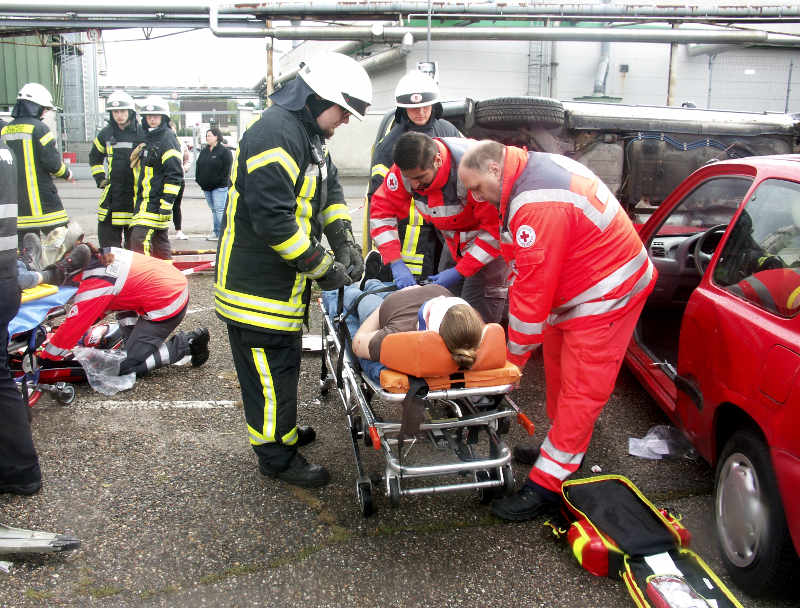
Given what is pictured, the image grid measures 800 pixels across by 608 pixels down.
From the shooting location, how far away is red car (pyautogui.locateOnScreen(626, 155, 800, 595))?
2217 millimetres

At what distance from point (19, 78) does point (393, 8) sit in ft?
49.0

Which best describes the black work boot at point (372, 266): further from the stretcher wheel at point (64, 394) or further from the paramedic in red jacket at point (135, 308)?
the stretcher wheel at point (64, 394)

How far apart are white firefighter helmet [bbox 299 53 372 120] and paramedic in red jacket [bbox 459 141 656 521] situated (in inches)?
22.6

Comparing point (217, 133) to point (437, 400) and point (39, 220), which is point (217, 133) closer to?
point (39, 220)

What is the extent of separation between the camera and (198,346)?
4641 mm

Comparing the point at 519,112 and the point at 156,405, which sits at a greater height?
the point at 519,112

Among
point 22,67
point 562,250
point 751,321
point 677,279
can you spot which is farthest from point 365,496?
point 22,67

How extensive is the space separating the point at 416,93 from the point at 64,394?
2.91m

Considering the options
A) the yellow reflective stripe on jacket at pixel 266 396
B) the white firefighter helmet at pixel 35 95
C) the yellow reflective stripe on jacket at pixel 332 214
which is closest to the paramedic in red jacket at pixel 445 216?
the yellow reflective stripe on jacket at pixel 332 214

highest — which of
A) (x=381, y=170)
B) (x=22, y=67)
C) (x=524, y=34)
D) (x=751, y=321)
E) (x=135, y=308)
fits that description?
(x=22, y=67)

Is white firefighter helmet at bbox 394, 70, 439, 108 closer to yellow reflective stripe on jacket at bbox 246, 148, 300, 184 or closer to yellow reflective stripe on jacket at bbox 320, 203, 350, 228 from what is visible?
yellow reflective stripe on jacket at bbox 320, 203, 350, 228

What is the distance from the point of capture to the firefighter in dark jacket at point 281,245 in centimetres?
271

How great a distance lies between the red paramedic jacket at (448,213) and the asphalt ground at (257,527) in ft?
3.53

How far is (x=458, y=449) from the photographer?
301 cm
